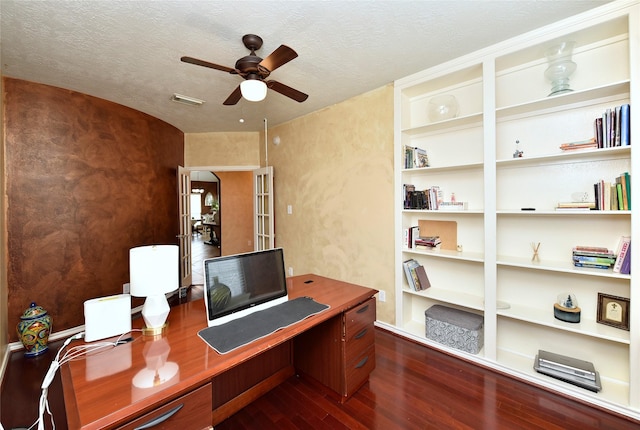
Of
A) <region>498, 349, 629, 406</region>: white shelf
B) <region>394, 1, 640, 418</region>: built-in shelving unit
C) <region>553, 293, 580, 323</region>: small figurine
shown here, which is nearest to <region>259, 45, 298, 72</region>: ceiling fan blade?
<region>394, 1, 640, 418</region>: built-in shelving unit

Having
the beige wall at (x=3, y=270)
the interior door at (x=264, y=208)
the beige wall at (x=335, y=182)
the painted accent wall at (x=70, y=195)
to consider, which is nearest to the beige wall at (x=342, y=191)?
the beige wall at (x=335, y=182)

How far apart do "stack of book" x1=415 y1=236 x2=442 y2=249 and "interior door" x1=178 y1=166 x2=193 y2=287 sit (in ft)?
11.6

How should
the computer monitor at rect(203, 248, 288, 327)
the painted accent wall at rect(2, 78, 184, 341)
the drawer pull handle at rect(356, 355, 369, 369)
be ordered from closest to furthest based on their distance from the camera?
the computer monitor at rect(203, 248, 288, 327), the drawer pull handle at rect(356, 355, 369, 369), the painted accent wall at rect(2, 78, 184, 341)

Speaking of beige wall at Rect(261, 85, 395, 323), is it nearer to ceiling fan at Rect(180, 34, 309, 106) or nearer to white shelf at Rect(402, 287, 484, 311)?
white shelf at Rect(402, 287, 484, 311)

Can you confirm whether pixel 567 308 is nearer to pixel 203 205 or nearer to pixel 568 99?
pixel 568 99

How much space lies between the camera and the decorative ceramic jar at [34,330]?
2.46 m

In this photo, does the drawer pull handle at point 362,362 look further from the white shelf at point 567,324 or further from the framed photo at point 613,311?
the framed photo at point 613,311

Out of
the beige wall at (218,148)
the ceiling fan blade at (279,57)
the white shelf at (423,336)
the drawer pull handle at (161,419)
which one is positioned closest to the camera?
the drawer pull handle at (161,419)

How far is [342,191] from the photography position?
3.34m

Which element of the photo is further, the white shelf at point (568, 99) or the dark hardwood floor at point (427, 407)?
the white shelf at point (568, 99)

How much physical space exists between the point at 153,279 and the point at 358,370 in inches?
58.9

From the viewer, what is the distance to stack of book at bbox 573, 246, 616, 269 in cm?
184

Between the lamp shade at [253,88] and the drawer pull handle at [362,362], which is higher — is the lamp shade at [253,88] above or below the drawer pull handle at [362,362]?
above

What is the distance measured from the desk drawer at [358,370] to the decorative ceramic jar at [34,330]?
2890mm
